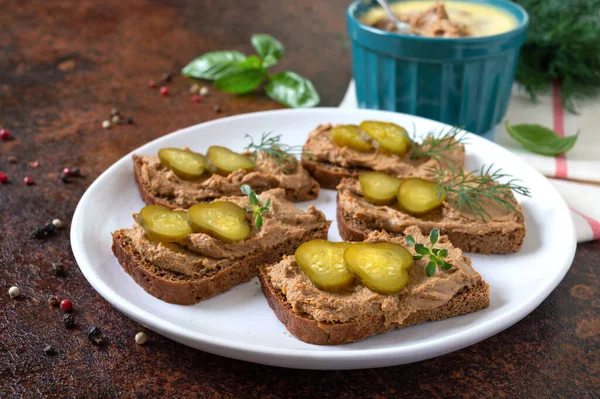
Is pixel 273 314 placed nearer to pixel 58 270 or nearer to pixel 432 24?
pixel 58 270

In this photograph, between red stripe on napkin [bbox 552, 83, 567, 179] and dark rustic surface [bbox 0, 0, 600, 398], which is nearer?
dark rustic surface [bbox 0, 0, 600, 398]

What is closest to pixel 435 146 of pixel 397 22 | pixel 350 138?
pixel 350 138

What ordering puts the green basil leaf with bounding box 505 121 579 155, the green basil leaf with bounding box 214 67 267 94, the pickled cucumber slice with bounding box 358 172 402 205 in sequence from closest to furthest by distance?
the pickled cucumber slice with bounding box 358 172 402 205 → the green basil leaf with bounding box 505 121 579 155 → the green basil leaf with bounding box 214 67 267 94

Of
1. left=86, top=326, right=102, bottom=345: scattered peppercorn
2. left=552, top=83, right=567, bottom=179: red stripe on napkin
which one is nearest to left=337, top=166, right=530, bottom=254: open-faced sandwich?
left=552, top=83, right=567, bottom=179: red stripe on napkin

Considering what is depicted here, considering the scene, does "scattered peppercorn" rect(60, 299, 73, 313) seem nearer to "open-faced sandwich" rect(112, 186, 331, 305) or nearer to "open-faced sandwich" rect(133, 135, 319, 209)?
"open-faced sandwich" rect(112, 186, 331, 305)

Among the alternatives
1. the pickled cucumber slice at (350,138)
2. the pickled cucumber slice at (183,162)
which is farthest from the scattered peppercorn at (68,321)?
the pickled cucumber slice at (350,138)

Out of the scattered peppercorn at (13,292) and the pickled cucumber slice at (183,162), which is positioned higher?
the pickled cucumber slice at (183,162)

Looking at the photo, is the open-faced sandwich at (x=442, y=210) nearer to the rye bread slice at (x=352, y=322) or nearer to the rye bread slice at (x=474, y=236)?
the rye bread slice at (x=474, y=236)
